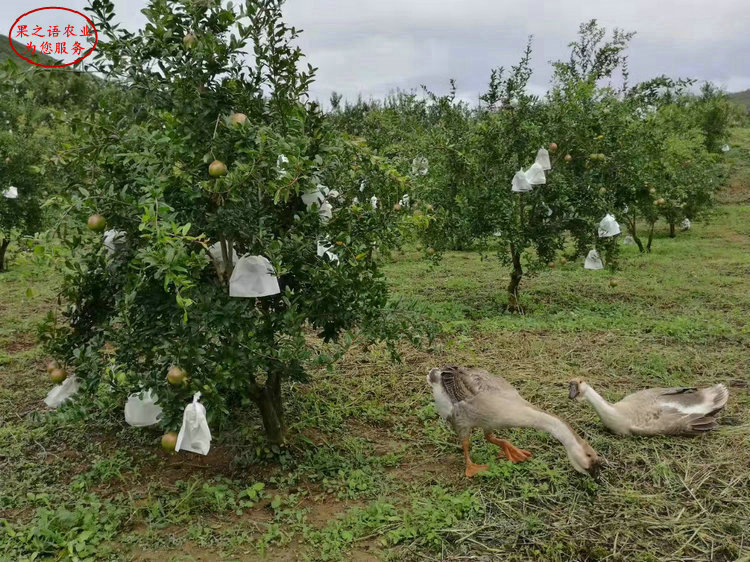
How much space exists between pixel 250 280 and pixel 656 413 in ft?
8.57

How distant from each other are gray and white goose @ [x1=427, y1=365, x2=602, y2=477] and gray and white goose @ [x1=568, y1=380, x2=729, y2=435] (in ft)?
1.86

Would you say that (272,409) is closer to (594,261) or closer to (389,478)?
(389,478)

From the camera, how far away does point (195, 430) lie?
8.70ft

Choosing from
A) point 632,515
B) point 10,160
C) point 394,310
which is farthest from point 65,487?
point 10,160

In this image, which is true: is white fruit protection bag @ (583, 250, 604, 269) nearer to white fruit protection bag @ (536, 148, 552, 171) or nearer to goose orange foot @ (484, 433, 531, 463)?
white fruit protection bag @ (536, 148, 552, 171)

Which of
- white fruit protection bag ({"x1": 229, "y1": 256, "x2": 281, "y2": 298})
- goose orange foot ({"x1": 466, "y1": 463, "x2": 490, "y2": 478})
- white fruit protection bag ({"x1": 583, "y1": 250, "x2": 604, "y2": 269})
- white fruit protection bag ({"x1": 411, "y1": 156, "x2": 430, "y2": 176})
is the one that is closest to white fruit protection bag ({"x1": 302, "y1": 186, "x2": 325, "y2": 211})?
white fruit protection bag ({"x1": 229, "y1": 256, "x2": 281, "y2": 298})

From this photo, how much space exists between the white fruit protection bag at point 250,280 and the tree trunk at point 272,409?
803mm

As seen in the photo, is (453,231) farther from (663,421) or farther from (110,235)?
(110,235)

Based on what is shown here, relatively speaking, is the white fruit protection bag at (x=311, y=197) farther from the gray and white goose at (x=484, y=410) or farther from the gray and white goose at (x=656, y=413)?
the gray and white goose at (x=656, y=413)

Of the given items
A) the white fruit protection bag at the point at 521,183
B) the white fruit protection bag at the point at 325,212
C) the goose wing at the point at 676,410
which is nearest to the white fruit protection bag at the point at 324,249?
the white fruit protection bag at the point at 325,212

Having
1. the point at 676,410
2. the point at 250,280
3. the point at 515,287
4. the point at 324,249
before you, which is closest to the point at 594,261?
the point at 515,287

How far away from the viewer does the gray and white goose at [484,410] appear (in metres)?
3.16

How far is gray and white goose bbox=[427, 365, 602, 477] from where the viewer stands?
3.16 meters

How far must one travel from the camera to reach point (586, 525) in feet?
9.37
